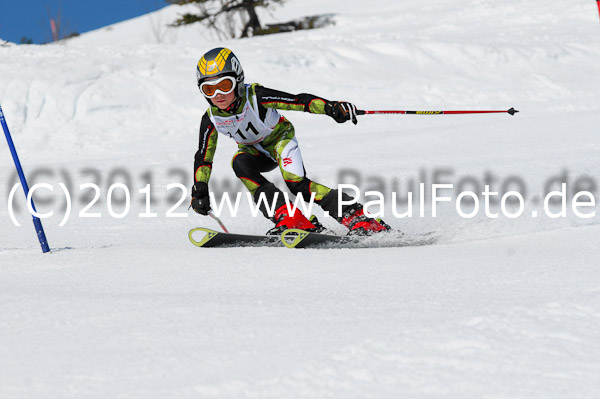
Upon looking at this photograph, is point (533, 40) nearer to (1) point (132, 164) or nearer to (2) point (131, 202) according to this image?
(1) point (132, 164)

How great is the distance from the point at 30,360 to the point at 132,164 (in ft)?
22.4

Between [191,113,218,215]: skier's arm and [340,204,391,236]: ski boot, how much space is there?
0.97 m

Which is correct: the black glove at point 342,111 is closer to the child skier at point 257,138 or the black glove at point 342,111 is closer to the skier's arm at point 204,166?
the child skier at point 257,138

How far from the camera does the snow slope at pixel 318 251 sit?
197 cm

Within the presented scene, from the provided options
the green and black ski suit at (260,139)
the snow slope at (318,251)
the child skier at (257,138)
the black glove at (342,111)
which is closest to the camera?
the snow slope at (318,251)

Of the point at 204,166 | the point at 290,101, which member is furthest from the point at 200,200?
the point at 290,101

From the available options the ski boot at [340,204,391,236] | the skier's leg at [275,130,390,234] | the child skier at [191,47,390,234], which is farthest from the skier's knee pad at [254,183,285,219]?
the ski boot at [340,204,391,236]

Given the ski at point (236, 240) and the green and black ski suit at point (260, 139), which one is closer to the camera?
the ski at point (236, 240)

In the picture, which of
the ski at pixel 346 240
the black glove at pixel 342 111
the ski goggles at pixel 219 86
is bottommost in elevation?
the ski at pixel 346 240

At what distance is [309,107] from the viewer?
4.48m

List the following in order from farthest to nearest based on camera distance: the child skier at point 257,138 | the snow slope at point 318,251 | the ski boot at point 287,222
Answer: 1. the ski boot at point 287,222
2. the child skier at point 257,138
3. the snow slope at point 318,251

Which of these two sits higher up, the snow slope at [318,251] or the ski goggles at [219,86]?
the ski goggles at [219,86]

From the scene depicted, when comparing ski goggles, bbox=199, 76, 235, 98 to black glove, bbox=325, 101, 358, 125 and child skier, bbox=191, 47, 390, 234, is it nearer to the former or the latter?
child skier, bbox=191, 47, 390, 234

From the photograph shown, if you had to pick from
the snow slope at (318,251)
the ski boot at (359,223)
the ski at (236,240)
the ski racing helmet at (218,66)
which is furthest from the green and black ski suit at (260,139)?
the snow slope at (318,251)
